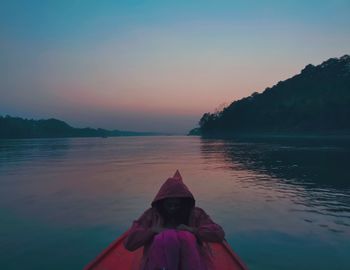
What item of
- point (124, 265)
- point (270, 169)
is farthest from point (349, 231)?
point (270, 169)

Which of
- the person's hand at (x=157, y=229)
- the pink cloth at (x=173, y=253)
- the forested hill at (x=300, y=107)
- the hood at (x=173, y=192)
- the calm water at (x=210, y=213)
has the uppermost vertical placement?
the forested hill at (x=300, y=107)

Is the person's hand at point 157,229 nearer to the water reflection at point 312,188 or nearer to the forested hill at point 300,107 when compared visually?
the water reflection at point 312,188

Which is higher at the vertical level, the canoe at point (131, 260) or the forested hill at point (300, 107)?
the forested hill at point (300, 107)

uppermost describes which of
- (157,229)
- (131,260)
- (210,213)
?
(157,229)

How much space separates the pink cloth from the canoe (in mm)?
1791

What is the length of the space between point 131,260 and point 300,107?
159 metres

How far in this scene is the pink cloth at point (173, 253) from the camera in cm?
430

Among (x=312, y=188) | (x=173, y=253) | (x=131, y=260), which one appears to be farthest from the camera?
(x=312, y=188)

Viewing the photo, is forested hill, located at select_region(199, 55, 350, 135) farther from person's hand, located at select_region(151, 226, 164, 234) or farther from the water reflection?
person's hand, located at select_region(151, 226, 164, 234)

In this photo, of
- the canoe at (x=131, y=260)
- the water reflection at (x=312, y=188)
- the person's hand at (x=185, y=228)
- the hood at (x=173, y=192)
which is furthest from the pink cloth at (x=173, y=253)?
the water reflection at (x=312, y=188)

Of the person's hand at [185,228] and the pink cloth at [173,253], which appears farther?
the person's hand at [185,228]

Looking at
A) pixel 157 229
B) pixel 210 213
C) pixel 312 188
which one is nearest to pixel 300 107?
pixel 312 188

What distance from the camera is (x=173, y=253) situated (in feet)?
14.1

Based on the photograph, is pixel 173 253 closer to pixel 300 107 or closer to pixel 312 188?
pixel 312 188
